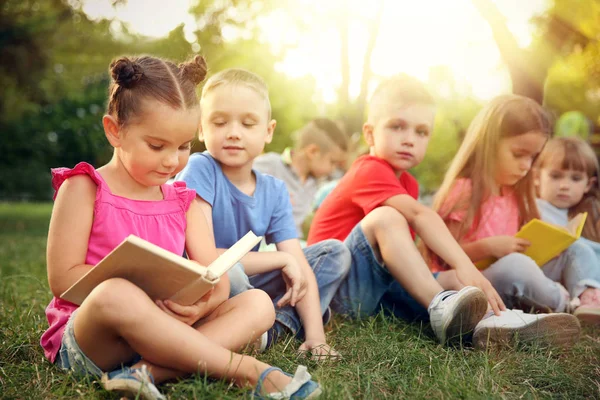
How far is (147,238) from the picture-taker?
2.00 meters

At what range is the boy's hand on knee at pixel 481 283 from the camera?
2.52 metres

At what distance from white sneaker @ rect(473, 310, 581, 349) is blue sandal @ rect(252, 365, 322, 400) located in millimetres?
926

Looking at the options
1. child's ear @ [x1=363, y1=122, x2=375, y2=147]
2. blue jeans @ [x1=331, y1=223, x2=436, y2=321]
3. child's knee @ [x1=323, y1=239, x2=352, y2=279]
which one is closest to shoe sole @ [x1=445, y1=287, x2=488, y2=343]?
blue jeans @ [x1=331, y1=223, x2=436, y2=321]

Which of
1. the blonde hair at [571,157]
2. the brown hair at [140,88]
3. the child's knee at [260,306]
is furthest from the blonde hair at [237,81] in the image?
the blonde hair at [571,157]

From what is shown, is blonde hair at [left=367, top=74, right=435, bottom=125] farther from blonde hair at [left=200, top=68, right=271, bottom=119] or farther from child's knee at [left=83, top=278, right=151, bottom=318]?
child's knee at [left=83, top=278, right=151, bottom=318]

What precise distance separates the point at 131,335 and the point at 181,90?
0.81 m

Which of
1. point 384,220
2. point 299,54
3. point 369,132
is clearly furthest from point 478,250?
point 299,54

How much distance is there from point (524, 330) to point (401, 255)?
0.57 m

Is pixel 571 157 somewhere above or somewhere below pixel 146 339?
above

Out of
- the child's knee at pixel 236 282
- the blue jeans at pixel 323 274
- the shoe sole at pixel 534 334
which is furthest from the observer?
the blue jeans at pixel 323 274

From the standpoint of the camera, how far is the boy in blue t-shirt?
7.97 feet

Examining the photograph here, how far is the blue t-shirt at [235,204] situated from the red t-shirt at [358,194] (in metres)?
0.43

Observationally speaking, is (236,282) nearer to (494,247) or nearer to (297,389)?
A: (297,389)

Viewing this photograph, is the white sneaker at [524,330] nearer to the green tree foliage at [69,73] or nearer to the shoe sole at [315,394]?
the shoe sole at [315,394]
